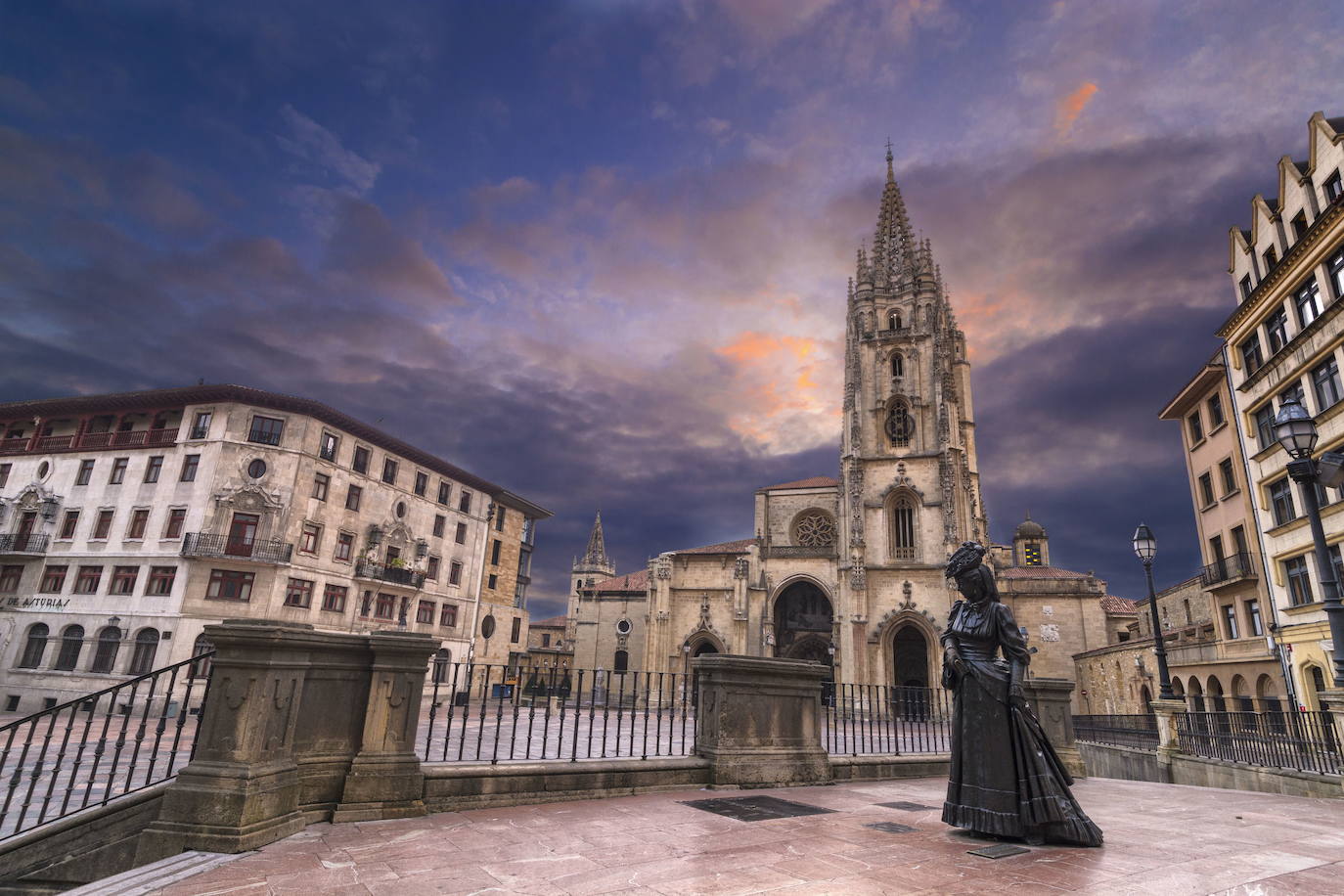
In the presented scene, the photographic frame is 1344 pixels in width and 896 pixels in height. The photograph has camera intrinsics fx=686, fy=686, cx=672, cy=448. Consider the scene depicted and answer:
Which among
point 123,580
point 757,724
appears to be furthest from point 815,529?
point 757,724

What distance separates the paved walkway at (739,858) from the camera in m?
4.19

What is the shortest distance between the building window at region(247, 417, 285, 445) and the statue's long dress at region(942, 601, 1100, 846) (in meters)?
30.4

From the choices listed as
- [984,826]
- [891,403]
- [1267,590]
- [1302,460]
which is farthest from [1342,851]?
[891,403]

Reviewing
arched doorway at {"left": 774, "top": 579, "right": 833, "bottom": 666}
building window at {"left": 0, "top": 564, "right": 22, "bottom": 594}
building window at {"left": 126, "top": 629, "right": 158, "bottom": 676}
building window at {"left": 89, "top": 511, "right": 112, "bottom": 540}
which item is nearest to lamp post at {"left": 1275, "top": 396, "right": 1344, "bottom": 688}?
building window at {"left": 126, "top": 629, "right": 158, "bottom": 676}

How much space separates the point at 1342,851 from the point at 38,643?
126ft

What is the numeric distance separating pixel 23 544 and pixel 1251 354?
157 ft

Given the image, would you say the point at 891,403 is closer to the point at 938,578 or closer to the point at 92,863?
the point at 938,578

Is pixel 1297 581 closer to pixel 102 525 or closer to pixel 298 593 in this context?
pixel 298 593

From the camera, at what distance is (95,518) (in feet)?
96.3

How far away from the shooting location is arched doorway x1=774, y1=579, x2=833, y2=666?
43.8 m

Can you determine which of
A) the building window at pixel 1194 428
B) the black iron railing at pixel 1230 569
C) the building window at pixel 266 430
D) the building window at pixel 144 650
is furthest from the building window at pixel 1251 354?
the building window at pixel 144 650

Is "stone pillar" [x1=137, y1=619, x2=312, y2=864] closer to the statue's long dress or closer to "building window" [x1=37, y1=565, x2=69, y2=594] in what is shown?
the statue's long dress

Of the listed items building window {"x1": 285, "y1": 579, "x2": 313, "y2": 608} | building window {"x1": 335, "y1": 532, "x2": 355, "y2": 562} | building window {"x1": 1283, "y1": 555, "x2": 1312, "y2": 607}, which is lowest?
building window {"x1": 285, "y1": 579, "x2": 313, "y2": 608}

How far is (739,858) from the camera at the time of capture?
4.88 m
